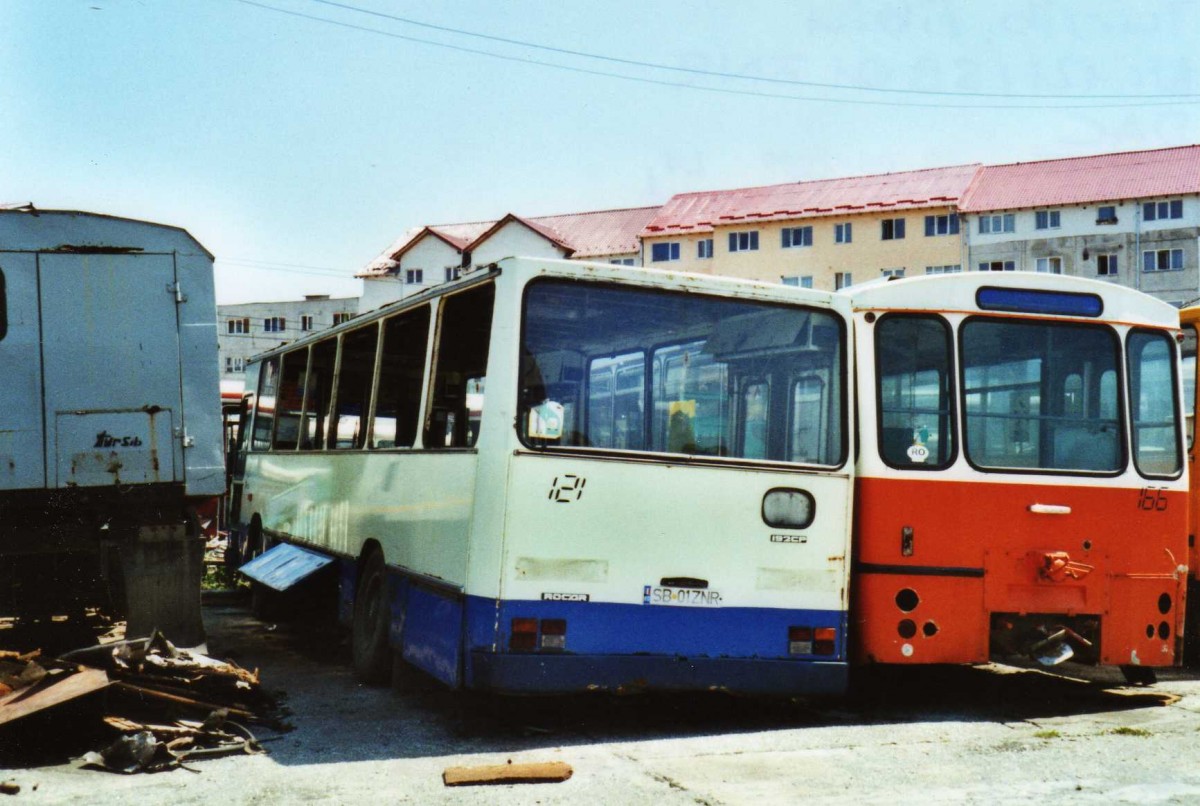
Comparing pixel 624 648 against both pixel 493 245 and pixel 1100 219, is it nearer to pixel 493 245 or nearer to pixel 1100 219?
pixel 1100 219

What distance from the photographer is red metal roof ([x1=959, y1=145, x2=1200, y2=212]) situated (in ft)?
202

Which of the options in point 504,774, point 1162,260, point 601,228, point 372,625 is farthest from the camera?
point 601,228

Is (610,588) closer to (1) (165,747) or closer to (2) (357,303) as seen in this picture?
(1) (165,747)

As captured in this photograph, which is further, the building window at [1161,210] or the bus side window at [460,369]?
the building window at [1161,210]

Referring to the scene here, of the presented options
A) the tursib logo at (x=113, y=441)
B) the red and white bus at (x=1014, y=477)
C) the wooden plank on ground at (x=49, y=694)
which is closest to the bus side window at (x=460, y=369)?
the wooden plank on ground at (x=49, y=694)

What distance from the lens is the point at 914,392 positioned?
29.4ft

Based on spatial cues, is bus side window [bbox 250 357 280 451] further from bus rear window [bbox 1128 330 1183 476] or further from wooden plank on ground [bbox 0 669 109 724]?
bus rear window [bbox 1128 330 1183 476]

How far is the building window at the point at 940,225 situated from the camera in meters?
64.9

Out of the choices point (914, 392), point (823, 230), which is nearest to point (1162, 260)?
point (823, 230)

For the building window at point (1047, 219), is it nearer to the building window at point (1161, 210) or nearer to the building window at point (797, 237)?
the building window at point (1161, 210)

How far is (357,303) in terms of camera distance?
7988 centimetres

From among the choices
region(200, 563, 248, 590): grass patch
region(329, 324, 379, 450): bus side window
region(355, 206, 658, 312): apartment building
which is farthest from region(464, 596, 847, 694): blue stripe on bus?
region(355, 206, 658, 312): apartment building

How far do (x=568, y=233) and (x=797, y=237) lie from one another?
15010mm

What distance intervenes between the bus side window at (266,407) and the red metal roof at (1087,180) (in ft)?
177
